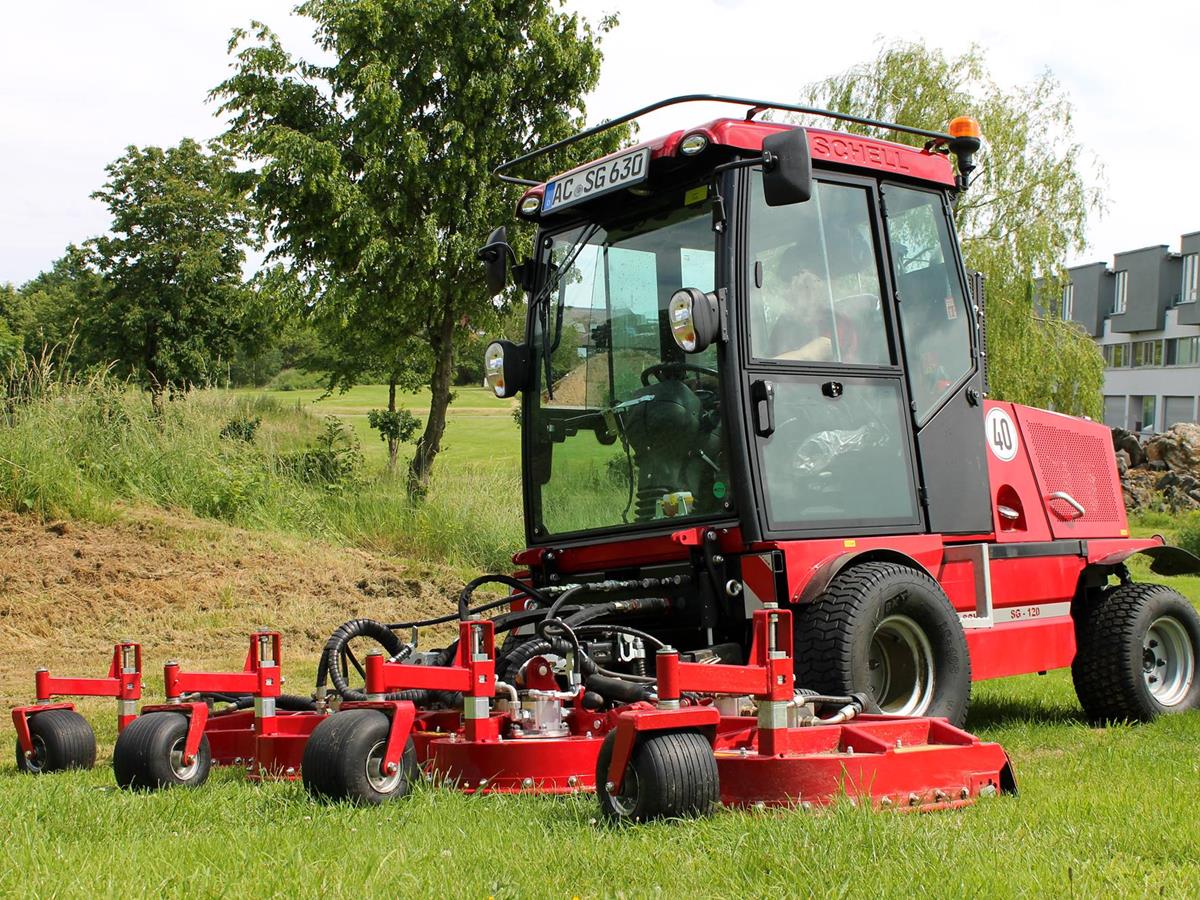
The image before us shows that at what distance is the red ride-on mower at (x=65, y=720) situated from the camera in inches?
224

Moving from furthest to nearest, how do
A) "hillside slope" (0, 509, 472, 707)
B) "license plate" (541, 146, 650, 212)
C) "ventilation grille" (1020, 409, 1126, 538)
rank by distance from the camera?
"hillside slope" (0, 509, 472, 707)
"ventilation grille" (1020, 409, 1126, 538)
"license plate" (541, 146, 650, 212)

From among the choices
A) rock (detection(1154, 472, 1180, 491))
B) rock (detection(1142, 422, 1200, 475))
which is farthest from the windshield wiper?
rock (detection(1142, 422, 1200, 475))

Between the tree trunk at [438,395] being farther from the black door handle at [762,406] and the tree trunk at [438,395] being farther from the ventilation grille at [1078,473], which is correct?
the black door handle at [762,406]

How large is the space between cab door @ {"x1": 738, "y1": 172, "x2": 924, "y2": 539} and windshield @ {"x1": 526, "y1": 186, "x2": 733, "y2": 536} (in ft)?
0.71

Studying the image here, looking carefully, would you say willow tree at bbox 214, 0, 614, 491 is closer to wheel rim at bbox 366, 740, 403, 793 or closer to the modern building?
wheel rim at bbox 366, 740, 403, 793

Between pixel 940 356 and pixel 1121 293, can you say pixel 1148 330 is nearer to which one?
pixel 1121 293

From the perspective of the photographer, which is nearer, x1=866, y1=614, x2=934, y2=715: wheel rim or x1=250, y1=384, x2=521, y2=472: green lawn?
x1=866, y1=614, x2=934, y2=715: wheel rim

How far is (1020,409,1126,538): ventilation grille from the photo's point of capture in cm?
720

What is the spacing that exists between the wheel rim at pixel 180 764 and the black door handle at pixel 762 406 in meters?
2.76

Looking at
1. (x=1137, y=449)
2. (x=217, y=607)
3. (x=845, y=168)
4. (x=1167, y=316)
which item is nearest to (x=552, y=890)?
(x=845, y=168)

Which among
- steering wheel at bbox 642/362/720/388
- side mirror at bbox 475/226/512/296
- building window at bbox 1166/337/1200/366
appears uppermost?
building window at bbox 1166/337/1200/366

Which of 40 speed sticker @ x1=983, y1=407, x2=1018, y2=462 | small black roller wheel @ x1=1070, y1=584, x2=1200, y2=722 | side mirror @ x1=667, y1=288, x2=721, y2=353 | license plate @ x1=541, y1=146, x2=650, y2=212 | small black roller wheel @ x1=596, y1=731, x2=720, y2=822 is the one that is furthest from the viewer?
small black roller wheel @ x1=1070, y1=584, x2=1200, y2=722

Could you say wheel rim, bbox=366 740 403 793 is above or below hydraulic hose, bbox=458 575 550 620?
below

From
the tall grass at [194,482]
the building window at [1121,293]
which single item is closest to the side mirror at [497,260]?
the tall grass at [194,482]
